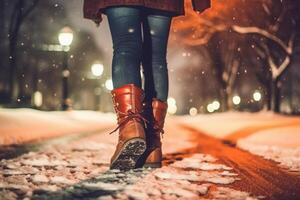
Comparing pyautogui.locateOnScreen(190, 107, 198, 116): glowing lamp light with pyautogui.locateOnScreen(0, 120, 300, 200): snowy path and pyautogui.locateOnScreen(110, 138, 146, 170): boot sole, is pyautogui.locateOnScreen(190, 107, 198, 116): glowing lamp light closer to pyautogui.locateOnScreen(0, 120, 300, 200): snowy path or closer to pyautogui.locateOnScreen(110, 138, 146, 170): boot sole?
pyautogui.locateOnScreen(0, 120, 300, 200): snowy path

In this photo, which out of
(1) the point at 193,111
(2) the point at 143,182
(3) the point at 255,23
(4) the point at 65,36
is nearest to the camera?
(2) the point at 143,182

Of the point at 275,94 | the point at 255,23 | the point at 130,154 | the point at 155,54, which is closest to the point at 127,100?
the point at 130,154

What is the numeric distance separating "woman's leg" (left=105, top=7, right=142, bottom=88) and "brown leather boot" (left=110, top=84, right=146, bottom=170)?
10cm

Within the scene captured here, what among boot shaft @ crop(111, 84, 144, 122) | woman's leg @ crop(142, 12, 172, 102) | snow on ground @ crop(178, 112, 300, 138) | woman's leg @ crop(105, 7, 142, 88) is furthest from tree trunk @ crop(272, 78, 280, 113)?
boot shaft @ crop(111, 84, 144, 122)

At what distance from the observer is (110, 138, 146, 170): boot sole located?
225 centimetres

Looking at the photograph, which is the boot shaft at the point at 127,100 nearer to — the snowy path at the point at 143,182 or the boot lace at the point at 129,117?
the boot lace at the point at 129,117

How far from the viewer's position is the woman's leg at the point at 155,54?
2.91m

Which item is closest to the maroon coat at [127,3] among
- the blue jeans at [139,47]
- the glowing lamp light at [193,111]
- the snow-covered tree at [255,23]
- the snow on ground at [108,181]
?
the blue jeans at [139,47]

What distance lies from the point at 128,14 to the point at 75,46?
4254 cm

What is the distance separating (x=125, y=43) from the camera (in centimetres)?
262

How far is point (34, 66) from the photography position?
3750 cm

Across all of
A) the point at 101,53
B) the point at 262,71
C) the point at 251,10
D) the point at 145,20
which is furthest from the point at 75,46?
the point at 145,20

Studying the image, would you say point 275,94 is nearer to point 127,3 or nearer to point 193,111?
point 127,3

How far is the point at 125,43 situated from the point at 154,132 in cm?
66
